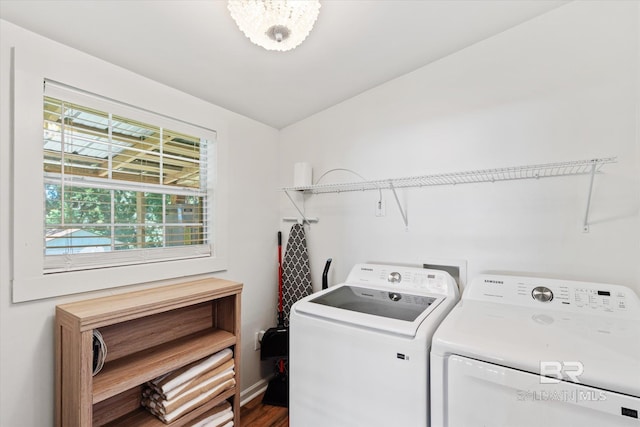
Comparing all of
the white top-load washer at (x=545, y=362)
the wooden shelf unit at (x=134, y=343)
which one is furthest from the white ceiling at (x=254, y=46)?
the white top-load washer at (x=545, y=362)

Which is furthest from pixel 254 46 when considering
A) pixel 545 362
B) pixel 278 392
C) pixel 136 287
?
pixel 278 392

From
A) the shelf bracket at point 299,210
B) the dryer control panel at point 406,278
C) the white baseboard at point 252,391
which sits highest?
the shelf bracket at point 299,210

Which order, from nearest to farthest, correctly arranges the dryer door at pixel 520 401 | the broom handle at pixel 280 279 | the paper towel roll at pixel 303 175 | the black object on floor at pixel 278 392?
the dryer door at pixel 520 401
the black object on floor at pixel 278 392
the paper towel roll at pixel 303 175
the broom handle at pixel 280 279

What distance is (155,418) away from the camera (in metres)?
1.48

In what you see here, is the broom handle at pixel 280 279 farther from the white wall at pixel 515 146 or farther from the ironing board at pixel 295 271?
the white wall at pixel 515 146

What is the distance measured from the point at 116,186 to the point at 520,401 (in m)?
2.03

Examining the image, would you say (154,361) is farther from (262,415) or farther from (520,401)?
(520,401)

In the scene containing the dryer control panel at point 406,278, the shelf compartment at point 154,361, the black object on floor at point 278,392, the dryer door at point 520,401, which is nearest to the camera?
the dryer door at point 520,401

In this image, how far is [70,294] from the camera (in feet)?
4.41

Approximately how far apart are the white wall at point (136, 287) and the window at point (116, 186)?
0.14m

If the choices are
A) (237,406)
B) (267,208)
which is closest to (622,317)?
(237,406)

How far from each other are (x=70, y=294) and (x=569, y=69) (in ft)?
8.99

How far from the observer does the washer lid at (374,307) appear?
1258 millimetres

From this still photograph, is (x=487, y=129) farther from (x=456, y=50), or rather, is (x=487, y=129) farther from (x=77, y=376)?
(x=77, y=376)
